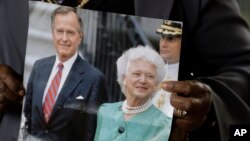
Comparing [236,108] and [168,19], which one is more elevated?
[168,19]

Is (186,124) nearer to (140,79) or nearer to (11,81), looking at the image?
(140,79)

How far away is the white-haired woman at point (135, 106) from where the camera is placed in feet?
2.58

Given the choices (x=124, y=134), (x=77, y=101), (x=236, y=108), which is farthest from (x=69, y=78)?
(x=236, y=108)

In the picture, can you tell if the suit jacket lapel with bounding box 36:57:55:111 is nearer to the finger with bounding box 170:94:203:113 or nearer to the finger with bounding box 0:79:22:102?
the finger with bounding box 0:79:22:102

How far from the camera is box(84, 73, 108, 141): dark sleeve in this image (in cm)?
78

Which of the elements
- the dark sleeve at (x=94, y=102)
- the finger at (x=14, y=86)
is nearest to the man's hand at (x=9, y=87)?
the finger at (x=14, y=86)

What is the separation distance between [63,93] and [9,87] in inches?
4.0

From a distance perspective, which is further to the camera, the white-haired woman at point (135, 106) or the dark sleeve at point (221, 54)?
the dark sleeve at point (221, 54)

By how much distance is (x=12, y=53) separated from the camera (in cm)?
81

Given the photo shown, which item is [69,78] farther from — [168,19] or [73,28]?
[168,19]

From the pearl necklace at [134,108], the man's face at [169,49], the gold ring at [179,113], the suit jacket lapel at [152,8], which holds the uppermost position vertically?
the suit jacket lapel at [152,8]

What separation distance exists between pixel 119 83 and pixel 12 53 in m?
0.21

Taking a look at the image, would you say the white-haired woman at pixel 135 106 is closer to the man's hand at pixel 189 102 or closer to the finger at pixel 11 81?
the man's hand at pixel 189 102

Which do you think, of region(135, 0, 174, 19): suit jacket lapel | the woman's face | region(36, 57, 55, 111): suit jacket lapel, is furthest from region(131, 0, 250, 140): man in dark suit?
region(36, 57, 55, 111): suit jacket lapel
